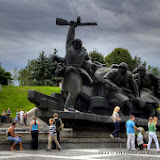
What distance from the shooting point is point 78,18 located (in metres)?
14.5

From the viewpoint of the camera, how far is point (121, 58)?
5641cm

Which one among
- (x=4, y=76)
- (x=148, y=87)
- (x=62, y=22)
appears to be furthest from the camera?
(x=4, y=76)

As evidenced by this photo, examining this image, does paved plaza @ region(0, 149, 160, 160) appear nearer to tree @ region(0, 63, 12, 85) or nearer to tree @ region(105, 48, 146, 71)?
tree @ region(0, 63, 12, 85)

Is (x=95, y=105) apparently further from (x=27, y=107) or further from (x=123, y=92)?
(x=27, y=107)

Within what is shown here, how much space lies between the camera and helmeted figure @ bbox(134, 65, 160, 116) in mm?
15953

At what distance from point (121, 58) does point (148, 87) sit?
40149 millimetres

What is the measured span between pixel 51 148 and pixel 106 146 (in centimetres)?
209

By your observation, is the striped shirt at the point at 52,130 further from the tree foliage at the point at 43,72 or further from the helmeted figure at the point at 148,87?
the tree foliage at the point at 43,72

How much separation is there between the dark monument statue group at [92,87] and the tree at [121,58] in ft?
132

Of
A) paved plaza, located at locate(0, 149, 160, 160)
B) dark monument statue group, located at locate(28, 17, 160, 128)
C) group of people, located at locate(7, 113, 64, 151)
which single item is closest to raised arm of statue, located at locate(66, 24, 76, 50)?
dark monument statue group, located at locate(28, 17, 160, 128)

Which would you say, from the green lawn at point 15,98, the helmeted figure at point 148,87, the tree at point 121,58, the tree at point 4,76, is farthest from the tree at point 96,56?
the helmeted figure at point 148,87

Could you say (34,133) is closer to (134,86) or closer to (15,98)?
(134,86)

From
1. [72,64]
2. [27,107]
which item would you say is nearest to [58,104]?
[72,64]

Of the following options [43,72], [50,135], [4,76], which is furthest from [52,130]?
[4,76]
